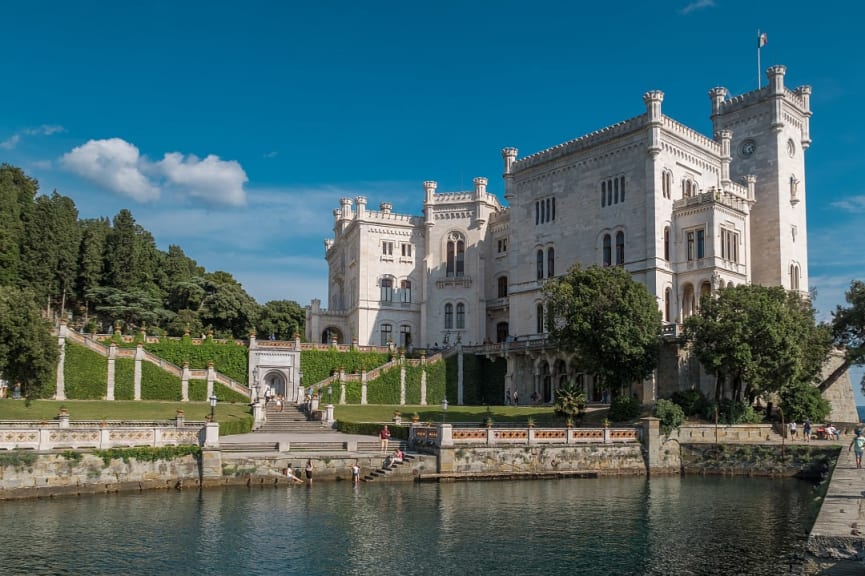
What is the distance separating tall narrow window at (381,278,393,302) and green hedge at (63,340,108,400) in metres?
28.2

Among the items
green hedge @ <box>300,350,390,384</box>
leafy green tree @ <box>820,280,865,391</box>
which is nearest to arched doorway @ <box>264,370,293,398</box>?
green hedge @ <box>300,350,390,384</box>

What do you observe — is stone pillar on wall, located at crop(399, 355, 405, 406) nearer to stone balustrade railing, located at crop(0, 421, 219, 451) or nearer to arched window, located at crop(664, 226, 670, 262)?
arched window, located at crop(664, 226, 670, 262)

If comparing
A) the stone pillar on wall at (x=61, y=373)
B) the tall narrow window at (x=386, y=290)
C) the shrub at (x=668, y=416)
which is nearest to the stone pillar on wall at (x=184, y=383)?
the stone pillar on wall at (x=61, y=373)

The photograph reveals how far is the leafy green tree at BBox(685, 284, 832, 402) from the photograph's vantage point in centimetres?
4278

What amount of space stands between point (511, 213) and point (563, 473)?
113 feet

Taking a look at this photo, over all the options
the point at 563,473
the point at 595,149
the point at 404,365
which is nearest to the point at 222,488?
the point at 563,473

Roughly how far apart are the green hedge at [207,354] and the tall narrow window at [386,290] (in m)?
18.7

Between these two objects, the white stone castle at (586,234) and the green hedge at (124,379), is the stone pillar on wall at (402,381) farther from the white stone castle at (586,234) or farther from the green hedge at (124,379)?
the green hedge at (124,379)

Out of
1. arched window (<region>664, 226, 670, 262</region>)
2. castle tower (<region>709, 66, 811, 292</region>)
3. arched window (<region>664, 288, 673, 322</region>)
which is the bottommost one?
arched window (<region>664, 288, 673, 322</region>)

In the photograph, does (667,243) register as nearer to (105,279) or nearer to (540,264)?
(540,264)

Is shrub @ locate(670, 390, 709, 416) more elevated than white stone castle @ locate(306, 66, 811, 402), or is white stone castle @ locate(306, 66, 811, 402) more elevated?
white stone castle @ locate(306, 66, 811, 402)

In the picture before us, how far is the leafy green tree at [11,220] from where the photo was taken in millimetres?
64750

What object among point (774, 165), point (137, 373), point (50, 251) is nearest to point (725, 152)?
point (774, 165)

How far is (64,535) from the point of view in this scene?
2245cm
